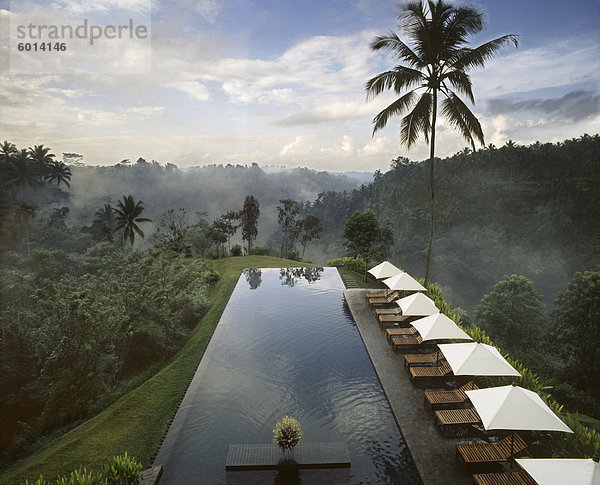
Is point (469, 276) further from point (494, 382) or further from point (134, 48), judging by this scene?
point (134, 48)

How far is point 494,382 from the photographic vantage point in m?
9.23

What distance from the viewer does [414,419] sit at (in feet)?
25.9

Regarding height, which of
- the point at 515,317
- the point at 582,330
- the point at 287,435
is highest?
the point at 287,435

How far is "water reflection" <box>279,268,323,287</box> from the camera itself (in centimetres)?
2145

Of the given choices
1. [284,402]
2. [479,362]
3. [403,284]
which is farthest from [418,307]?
[284,402]

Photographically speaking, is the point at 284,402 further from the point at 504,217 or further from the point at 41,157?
the point at 41,157

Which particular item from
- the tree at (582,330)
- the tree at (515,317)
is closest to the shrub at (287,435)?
the tree at (582,330)

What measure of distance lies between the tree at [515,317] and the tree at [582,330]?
2617mm

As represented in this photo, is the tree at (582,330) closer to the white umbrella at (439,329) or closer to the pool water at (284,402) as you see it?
the pool water at (284,402)

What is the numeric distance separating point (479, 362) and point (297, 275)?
1596 cm

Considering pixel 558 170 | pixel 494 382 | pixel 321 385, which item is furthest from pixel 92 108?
pixel 558 170

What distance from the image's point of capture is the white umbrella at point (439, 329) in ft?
31.8

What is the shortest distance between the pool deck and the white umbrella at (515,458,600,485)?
1.70m

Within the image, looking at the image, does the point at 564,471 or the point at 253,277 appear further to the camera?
the point at 253,277
